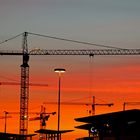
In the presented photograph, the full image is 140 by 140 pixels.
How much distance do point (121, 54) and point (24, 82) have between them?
32484 mm

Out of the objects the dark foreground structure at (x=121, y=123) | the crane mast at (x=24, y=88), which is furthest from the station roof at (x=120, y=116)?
the crane mast at (x=24, y=88)

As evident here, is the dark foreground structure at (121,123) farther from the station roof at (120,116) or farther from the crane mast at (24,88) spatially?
the crane mast at (24,88)

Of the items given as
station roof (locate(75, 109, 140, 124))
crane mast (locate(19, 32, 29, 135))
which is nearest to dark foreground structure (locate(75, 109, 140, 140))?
station roof (locate(75, 109, 140, 124))

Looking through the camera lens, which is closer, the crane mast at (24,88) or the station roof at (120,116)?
the station roof at (120,116)

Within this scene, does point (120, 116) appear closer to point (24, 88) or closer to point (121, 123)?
point (121, 123)

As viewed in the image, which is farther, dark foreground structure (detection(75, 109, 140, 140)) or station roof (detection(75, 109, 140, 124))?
dark foreground structure (detection(75, 109, 140, 140))

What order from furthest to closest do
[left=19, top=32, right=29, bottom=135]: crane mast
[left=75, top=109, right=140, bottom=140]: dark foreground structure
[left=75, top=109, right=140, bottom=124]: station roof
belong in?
[left=19, top=32, right=29, bottom=135]: crane mast < [left=75, top=109, right=140, bottom=140]: dark foreground structure < [left=75, top=109, right=140, bottom=124]: station roof

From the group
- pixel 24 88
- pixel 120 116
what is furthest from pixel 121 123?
pixel 24 88

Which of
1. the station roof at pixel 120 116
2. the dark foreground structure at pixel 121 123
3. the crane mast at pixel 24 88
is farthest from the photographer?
the crane mast at pixel 24 88

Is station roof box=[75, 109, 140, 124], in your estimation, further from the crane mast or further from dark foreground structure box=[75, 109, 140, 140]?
the crane mast

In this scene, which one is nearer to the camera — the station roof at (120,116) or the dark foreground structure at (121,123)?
the station roof at (120,116)

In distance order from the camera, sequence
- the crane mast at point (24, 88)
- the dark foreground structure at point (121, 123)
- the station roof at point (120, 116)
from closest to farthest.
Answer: the station roof at point (120, 116), the dark foreground structure at point (121, 123), the crane mast at point (24, 88)

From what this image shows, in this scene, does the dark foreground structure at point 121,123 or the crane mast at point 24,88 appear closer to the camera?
the dark foreground structure at point 121,123

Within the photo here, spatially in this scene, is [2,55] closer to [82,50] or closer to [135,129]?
[82,50]
